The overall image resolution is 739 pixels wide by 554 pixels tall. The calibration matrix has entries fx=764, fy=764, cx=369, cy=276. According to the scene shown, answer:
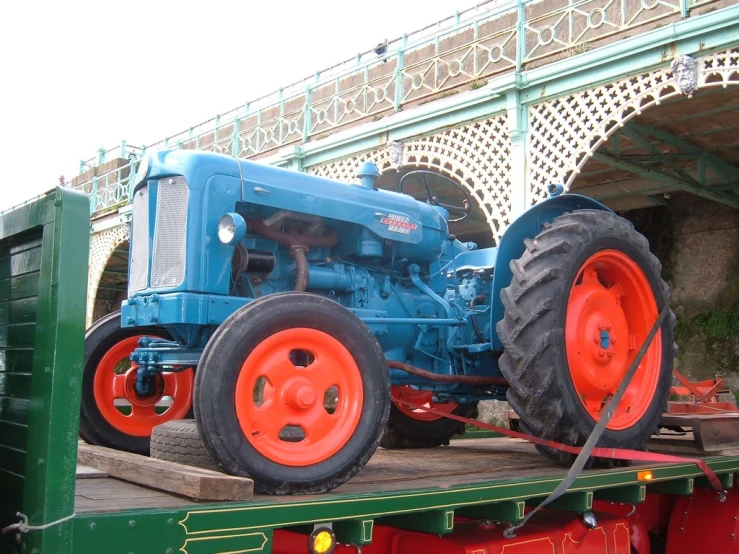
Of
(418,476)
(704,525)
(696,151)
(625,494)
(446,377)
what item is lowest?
(704,525)

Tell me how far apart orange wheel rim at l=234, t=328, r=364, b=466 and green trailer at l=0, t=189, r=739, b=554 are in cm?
20

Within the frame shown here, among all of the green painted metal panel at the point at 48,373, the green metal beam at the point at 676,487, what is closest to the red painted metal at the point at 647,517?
the green metal beam at the point at 676,487

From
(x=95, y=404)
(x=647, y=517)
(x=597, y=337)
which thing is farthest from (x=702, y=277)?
(x=95, y=404)

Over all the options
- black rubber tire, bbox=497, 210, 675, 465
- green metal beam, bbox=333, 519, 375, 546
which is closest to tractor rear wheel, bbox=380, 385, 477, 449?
black rubber tire, bbox=497, 210, 675, 465

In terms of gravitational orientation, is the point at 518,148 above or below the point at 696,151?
below

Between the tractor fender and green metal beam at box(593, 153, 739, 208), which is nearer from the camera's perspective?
the tractor fender

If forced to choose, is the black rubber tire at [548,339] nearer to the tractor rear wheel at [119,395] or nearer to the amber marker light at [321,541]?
the amber marker light at [321,541]

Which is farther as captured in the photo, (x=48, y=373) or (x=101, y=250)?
(x=101, y=250)

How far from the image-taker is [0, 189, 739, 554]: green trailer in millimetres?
1946

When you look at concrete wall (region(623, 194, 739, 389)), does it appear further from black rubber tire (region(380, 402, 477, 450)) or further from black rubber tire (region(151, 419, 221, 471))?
black rubber tire (region(151, 419, 221, 471))

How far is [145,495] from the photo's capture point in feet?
7.57

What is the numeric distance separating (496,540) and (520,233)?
5.21ft

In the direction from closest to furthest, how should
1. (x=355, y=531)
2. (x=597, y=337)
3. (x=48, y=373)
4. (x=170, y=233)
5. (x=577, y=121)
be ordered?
(x=48, y=373) → (x=355, y=531) → (x=170, y=233) → (x=597, y=337) → (x=577, y=121)

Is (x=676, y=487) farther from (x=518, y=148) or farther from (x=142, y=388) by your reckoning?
(x=518, y=148)
